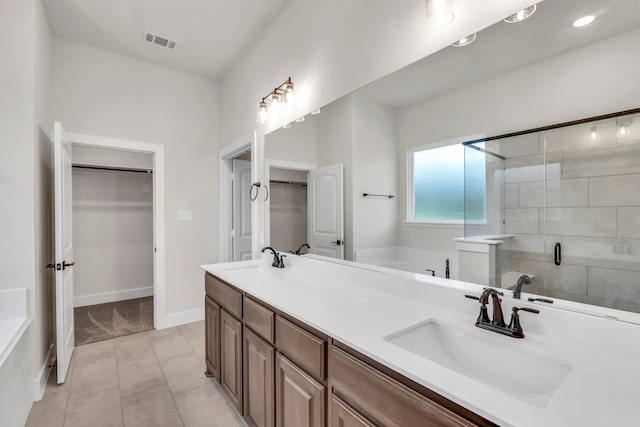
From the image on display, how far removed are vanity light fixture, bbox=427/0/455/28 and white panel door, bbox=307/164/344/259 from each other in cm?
94

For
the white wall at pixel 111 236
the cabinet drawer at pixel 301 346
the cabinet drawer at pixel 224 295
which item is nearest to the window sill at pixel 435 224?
the cabinet drawer at pixel 301 346

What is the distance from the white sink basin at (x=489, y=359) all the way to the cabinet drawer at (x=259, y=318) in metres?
0.69

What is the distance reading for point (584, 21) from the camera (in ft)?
3.20

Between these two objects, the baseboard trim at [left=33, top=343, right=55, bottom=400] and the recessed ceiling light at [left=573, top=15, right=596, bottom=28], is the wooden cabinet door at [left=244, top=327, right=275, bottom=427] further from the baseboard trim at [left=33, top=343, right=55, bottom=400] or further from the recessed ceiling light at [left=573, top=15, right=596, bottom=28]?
the recessed ceiling light at [left=573, top=15, right=596, bottom=28]

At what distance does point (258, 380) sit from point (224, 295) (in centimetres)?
65

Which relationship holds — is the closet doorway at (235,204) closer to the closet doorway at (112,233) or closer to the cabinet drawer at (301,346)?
the closet doorway at (112,233)

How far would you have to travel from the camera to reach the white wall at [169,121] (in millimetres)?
3000

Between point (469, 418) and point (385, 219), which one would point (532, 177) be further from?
point (469, 418)

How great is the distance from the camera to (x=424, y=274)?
1.50 meters

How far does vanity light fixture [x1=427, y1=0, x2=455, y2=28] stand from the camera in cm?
123

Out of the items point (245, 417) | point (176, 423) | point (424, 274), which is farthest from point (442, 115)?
point (176, 423)

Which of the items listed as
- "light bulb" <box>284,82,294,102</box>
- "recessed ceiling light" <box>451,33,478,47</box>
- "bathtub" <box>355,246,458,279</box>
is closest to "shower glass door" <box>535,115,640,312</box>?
"bathtub" <box>355,246,458,279</box>

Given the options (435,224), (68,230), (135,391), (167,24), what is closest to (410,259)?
(435,224)

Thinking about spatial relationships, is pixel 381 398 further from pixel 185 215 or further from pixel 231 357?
pixel 185 215
